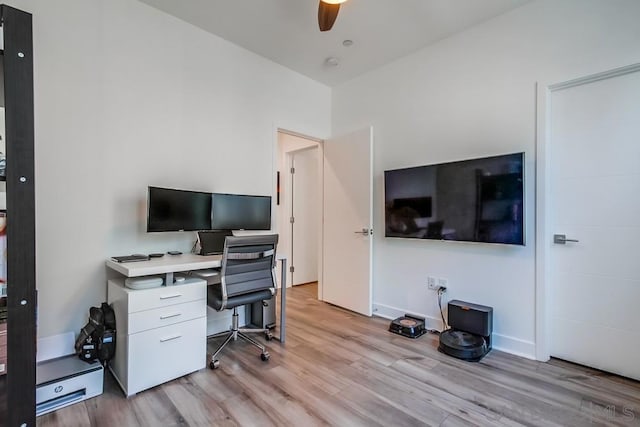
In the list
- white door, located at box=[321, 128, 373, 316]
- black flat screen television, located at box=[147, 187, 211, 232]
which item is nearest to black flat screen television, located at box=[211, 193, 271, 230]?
black flat screen television, located at box=[147, 187, 211, 232]

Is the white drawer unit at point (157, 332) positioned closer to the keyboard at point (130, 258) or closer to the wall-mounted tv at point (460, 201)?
the keyboard at point (130, 258)

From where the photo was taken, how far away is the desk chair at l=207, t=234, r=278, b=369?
→ 2275 mm

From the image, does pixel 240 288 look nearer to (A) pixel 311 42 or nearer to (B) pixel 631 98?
(A) pixel 311 42

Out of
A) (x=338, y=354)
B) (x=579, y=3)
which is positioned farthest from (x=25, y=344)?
(x=579, y=3)

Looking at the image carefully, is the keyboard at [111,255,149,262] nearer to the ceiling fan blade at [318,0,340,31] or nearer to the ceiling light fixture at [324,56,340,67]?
the ceiling fan blade at [318,0,340,31]

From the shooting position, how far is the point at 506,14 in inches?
102

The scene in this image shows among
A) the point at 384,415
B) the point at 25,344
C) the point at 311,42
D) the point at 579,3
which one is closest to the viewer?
the point at 25,344

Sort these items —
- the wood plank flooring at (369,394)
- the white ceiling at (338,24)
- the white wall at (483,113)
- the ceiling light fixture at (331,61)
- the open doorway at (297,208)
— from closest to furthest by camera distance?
1. the wood plank flooring at (369,394)
2. the white wall at (483,113)
3. the white ceiling at (338,24)
4. the ceiling light fixture at (331,61)
5. the open doorway at (297,208)

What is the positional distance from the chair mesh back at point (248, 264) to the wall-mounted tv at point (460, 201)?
144 cm

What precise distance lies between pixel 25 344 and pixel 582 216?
10.9 ft

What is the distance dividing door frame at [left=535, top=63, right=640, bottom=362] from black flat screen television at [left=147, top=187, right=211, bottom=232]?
2760 millimetres

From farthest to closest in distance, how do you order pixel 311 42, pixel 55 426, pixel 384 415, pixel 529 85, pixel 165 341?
pixel 311 42
pixel 529 85
pixel 165 341
pixel 384 415
pixel 55 426

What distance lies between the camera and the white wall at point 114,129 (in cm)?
214

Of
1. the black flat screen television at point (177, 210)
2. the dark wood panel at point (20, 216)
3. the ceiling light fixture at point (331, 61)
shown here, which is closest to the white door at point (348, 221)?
the ceiling light fixture at point (331, 61)
